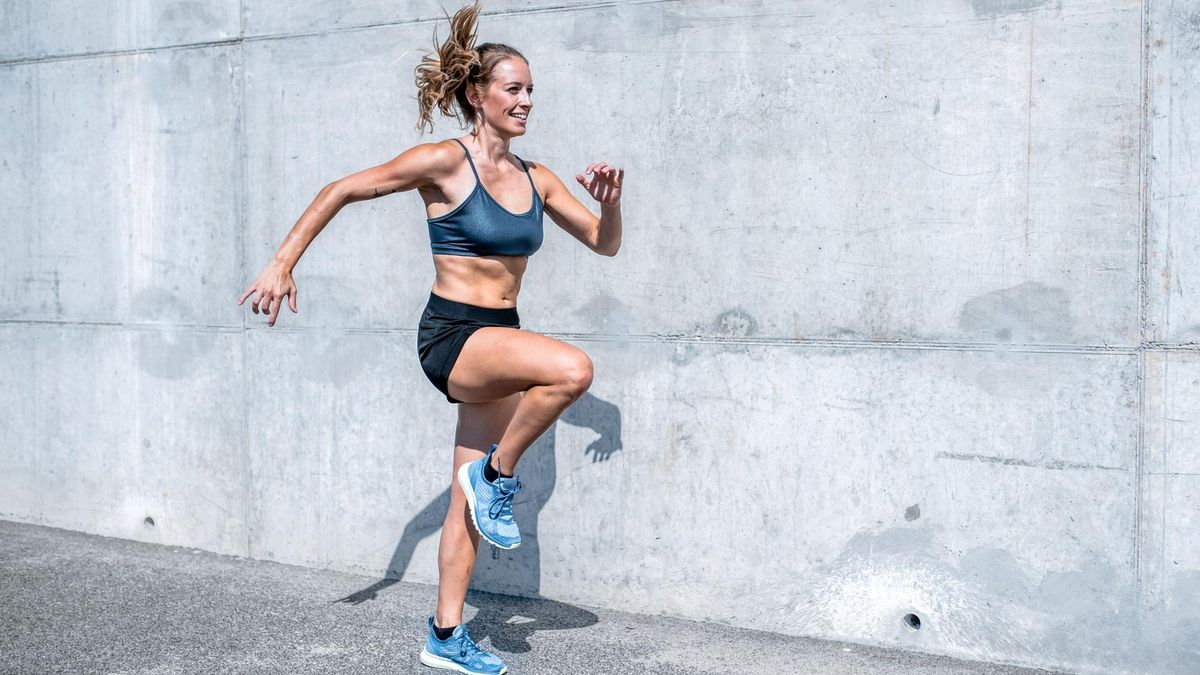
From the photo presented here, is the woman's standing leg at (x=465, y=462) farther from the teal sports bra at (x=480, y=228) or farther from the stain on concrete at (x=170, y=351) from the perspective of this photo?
the stain on concrete at (x=170, y=351)

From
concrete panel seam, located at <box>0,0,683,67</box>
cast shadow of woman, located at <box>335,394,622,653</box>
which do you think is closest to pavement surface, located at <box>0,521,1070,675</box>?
cast shadow of woman, located at <box>335,394,622,653</box>

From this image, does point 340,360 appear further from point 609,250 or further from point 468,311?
point 609,250

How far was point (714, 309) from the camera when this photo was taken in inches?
194

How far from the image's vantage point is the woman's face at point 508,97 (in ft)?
13.9

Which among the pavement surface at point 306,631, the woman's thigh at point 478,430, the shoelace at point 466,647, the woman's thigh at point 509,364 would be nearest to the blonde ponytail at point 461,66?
the woman's thigh at point 509,364

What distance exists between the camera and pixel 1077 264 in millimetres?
4348

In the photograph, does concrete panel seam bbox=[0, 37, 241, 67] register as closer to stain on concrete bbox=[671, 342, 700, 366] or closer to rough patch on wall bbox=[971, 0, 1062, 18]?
stain on concrete bbox=[671, 342, 700, 366]

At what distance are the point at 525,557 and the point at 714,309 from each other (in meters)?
1.38

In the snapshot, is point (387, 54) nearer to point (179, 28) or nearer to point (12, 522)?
point (179, 28)

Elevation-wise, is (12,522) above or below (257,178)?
below

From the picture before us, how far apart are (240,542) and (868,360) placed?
320 cm

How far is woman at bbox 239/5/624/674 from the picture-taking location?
397 centimetres

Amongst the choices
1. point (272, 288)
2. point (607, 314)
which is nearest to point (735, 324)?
point (607, 314)

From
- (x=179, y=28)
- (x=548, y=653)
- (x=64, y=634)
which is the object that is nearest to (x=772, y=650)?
(x=548, y=653)
